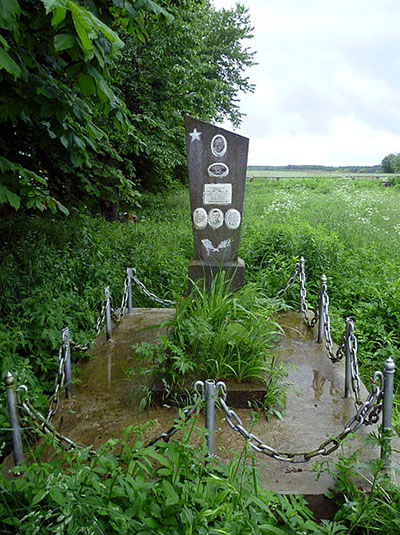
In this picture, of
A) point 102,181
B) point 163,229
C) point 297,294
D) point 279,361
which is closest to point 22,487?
point 279,361

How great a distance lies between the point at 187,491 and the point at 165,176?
10.9 metres

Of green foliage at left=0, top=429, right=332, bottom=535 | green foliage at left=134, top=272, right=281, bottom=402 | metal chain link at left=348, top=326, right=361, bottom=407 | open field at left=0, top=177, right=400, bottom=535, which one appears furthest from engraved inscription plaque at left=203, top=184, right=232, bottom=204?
green foliage at left=0, top=429, right=332, bottom=535

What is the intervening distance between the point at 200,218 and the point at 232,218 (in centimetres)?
42

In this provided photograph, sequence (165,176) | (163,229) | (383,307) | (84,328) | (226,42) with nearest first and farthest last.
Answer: (84,328)
(383,307)
(163,229)
(165,176)
(226,42)

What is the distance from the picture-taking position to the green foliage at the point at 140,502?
1.70 metres

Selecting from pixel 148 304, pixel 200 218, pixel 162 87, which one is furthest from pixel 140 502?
pixel 162 87

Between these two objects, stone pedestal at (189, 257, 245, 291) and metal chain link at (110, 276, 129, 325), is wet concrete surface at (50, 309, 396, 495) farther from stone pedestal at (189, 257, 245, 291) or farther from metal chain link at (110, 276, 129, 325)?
stone pedestal at (189, 257, 245, 291)

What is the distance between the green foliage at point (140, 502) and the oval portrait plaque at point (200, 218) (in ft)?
11.7

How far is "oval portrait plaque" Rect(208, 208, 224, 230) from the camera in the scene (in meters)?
5.30

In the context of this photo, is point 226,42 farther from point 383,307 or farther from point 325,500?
point 325,500

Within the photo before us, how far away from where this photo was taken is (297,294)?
6121 millimetres

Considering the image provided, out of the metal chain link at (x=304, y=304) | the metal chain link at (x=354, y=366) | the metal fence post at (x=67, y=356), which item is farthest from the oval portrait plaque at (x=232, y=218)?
the metal fence post at (x=67, y=356)

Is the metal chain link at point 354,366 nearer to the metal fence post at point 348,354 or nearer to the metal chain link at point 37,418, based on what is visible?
the metal fence post at point 348,354

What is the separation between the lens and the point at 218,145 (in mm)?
5047
